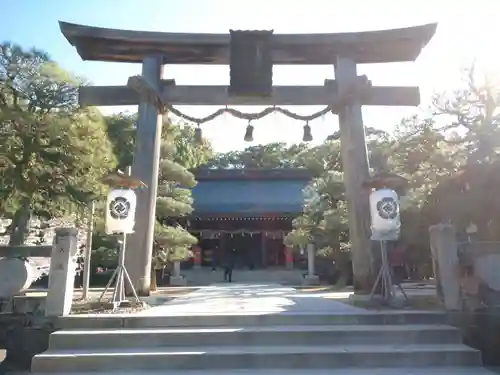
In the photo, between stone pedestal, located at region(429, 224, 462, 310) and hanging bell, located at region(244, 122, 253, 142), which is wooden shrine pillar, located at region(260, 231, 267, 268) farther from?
stone pedestal, located at region(429, 224, 462, 310)

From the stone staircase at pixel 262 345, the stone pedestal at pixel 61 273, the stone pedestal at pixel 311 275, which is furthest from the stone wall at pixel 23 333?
the stone pedestal at pixel 311 275

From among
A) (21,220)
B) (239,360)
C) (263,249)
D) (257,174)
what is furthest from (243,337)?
(257,174)

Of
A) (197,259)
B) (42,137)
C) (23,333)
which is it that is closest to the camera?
(23,333)

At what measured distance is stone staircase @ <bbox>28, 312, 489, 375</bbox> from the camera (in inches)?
190

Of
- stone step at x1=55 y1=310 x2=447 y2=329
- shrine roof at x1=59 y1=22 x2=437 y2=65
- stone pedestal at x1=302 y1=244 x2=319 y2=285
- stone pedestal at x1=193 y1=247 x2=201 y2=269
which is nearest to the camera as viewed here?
stone step at x1=55 y1=310 x2=447 y2=329

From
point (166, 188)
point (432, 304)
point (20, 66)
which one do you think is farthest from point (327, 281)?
point (20, 66)

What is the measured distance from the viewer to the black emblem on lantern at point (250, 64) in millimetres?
8938

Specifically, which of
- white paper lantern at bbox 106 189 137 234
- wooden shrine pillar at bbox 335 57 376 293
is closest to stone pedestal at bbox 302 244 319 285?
wooden shrine pillar at bbox 335 57 376 293

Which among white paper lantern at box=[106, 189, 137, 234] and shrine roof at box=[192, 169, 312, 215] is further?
shrine roof at box=[192, 169, 312, 215]

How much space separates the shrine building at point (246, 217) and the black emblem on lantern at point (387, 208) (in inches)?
704

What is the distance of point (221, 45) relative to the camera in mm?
9078

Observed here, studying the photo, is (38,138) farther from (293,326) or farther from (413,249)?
(413,249)

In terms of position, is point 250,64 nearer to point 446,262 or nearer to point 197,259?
point 446,262

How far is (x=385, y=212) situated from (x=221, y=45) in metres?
5.13
